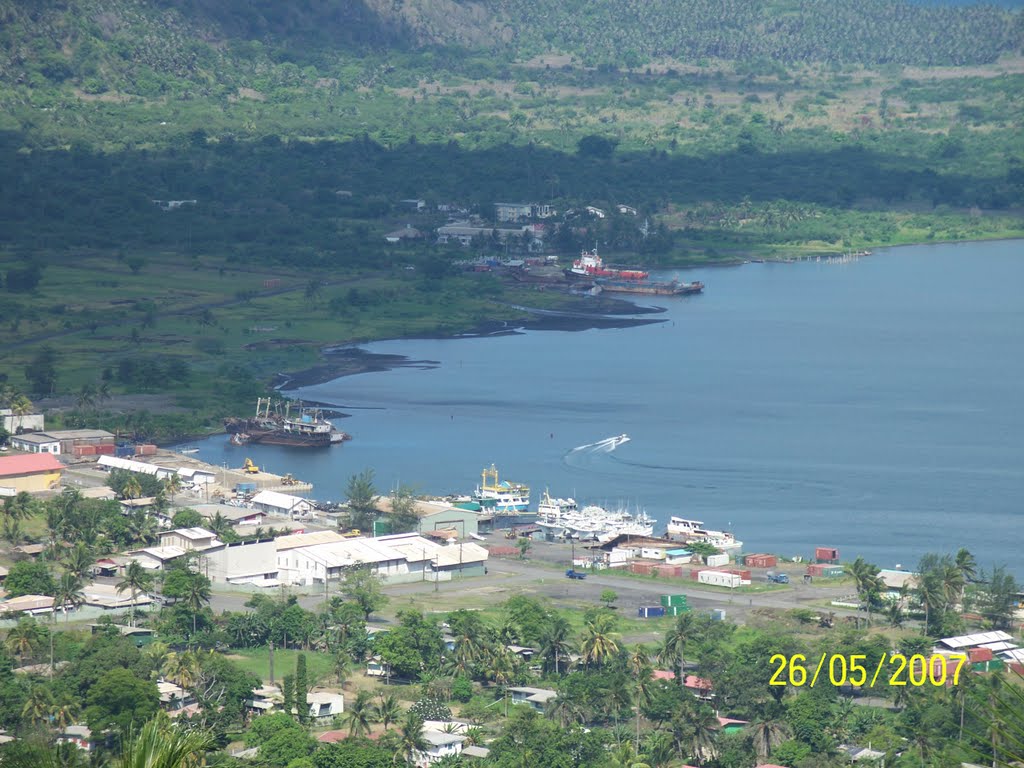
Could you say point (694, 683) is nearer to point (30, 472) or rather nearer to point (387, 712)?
point (387, 712)

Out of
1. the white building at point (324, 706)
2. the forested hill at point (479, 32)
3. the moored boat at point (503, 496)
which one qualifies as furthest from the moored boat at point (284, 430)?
the forested hill at point (479, 32)

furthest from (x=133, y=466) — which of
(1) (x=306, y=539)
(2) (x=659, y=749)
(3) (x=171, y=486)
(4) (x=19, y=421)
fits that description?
(2) (x=659, y=749)

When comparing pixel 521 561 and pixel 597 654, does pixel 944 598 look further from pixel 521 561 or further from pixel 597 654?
pixel 521 561

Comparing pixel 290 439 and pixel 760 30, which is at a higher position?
pixel 760 30

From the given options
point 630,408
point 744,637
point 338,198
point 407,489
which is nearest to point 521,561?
point 407,489

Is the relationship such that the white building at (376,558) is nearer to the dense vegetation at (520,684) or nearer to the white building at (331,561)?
the white building at (331,561)
